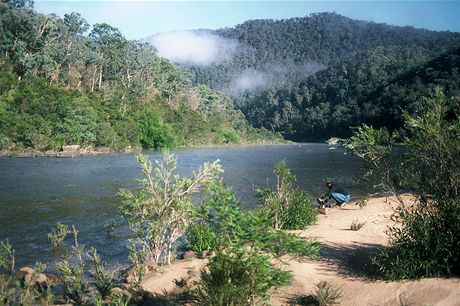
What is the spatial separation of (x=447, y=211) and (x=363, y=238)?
5.69 meters

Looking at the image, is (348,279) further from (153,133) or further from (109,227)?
(153,133)

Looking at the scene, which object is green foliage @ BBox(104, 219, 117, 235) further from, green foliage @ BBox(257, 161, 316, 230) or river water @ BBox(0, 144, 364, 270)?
green foliage @ BBox(257, 161, 316, 230)

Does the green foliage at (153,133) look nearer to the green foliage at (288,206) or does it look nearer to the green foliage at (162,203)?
the green foliage at (288,206)

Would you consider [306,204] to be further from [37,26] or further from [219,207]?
[37,26]

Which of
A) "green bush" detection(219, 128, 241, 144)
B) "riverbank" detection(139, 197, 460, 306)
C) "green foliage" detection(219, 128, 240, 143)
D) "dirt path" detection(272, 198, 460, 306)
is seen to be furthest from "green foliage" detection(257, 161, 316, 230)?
"green foliage" detection(219, 128, 240, 143)

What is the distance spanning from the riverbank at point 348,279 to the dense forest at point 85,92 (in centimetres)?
5377

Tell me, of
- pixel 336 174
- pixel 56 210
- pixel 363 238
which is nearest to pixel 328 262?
pixel 363 238

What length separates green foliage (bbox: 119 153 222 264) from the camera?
1246 cm

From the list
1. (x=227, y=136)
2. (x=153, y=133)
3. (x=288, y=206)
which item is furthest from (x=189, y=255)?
(x=227, y=136)

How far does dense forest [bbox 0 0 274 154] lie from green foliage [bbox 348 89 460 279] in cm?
5824

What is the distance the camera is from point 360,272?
36.7ft

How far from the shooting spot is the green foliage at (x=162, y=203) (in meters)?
12.5

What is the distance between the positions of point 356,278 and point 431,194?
289cm

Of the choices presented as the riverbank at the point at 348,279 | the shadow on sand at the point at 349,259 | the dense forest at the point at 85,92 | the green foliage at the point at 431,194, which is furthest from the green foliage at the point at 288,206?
the dense forest at the point at 85,92
